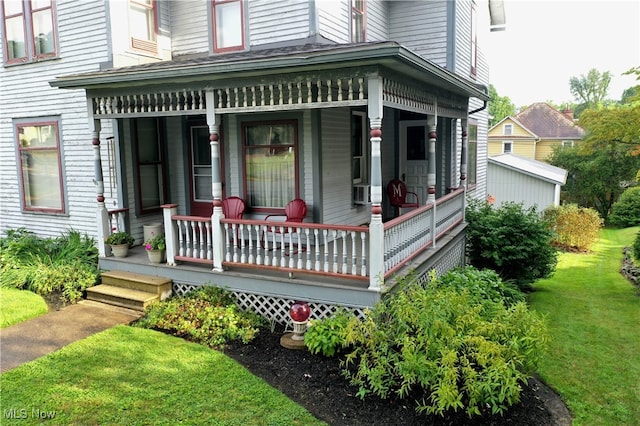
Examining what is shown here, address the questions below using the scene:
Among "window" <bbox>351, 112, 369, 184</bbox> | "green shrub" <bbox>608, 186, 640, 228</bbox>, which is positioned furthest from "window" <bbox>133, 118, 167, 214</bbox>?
"green shrub" <bbox>608, 186, 640, 228</bbox>

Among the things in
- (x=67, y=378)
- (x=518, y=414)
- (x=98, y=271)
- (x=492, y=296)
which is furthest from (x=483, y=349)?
(x=98, y=271)

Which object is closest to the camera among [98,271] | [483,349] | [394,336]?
[483,349]

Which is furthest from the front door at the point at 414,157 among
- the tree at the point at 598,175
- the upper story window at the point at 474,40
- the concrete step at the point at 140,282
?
the tree at the point at 598,175

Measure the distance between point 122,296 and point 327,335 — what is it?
3515mm

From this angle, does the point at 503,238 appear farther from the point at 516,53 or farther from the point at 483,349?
the point at 516,53

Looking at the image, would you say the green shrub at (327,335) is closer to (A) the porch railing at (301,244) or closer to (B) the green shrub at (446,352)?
(B) the green shrub at (446,352)

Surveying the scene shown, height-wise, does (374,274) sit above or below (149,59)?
below

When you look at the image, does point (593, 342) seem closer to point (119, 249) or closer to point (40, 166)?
point (119, 249)

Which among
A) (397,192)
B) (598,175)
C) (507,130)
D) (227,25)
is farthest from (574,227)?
(507,130)

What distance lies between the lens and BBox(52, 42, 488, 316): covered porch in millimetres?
6133

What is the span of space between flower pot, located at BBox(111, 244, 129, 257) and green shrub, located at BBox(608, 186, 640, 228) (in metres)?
23.5

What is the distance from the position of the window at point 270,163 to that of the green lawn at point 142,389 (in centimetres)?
343

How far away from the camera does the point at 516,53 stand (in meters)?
88.1

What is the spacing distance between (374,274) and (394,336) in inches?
39.3
